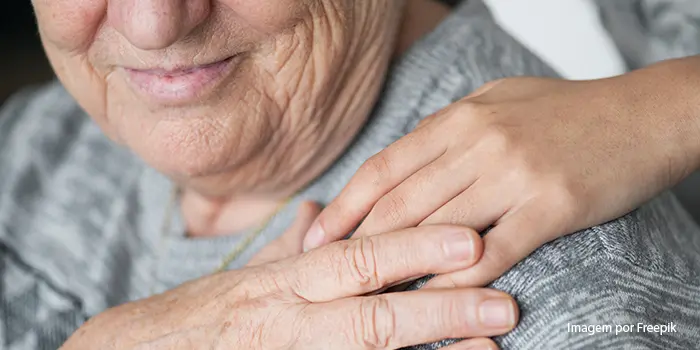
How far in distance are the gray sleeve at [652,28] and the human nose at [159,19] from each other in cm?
94

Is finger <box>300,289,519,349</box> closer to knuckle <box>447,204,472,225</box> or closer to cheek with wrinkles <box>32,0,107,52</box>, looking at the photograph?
knuckle <box>447,204,472,225</box>

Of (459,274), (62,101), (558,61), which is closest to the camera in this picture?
(459,274)

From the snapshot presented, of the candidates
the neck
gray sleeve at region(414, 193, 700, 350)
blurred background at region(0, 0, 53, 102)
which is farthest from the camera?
blurred background at region(0, 0, 53, 102)

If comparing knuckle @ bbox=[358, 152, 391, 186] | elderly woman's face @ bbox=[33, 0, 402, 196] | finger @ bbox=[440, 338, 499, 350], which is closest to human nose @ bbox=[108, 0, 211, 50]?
elderly woman's face @ bbox=[33, 0, 402, 196]

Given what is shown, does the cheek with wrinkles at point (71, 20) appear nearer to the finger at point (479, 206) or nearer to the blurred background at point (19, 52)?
the finger at point (479, 206)

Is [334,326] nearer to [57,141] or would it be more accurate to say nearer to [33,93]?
[57,141]

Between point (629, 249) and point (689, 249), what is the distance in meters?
0.21

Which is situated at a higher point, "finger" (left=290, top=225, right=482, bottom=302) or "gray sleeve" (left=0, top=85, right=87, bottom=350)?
"finger" (left=290, top=225, right=482, bottom=302)

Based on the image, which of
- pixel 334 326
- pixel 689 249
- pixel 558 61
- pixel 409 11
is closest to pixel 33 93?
pixel 409 11

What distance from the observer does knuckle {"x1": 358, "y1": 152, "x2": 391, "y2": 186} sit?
970 millimetres

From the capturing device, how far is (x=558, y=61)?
5.64 feet

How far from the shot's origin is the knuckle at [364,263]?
35.4 inches

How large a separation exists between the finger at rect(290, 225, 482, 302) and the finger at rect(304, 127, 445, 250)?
7 centimetres

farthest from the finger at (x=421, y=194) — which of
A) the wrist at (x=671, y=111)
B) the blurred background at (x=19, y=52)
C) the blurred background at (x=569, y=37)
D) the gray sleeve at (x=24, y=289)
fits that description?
the blurred background at (x=19, y=52)
